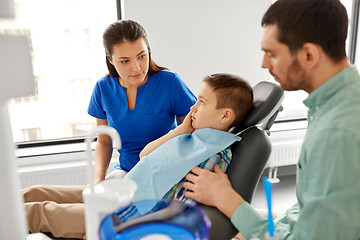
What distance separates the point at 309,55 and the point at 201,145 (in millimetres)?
569

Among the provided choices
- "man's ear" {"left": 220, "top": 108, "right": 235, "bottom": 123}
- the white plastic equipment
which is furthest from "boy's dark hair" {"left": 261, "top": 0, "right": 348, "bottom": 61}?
the white plastic equipment

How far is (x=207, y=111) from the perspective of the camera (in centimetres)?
134

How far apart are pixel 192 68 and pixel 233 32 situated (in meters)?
0.47

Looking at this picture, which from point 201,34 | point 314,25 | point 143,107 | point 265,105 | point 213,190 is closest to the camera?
point 314,25

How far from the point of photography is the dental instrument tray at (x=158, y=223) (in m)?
0.66

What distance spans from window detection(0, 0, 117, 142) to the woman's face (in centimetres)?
114

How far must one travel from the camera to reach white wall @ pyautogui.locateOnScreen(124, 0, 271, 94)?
7.85ft

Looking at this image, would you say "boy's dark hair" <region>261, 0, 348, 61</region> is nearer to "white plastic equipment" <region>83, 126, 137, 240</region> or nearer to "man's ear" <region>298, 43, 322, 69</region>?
"man's ear" <region>298, 43, 322, 69</region>

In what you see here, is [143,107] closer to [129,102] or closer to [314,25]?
[129,102]

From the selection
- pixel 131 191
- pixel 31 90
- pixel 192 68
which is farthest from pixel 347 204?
pixel 192 68

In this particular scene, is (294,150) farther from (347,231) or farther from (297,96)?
(347,231)

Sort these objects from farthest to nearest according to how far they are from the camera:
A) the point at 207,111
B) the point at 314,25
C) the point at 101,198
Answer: the point at 207,111 < the point at 314,25 < the point at 101,198

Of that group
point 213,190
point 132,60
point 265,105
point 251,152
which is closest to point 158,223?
point 213,190

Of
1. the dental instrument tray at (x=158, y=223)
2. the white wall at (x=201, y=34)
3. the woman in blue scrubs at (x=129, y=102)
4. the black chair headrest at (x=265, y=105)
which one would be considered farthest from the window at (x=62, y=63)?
the dental instrument tray at (x=158, y=223)
